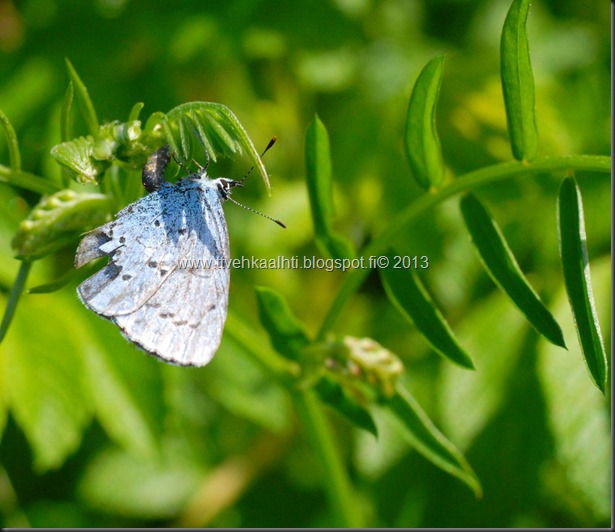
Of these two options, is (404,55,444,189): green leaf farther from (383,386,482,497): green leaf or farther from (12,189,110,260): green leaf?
(12,189,110,260): green leaf

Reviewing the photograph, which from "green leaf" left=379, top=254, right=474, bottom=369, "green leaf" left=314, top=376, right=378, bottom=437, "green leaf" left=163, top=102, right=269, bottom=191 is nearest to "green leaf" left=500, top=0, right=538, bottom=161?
"green leaf" left=379, top=254, right=474, bottom=369

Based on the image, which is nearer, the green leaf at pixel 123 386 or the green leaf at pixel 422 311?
the green leaf at pixel 422 311

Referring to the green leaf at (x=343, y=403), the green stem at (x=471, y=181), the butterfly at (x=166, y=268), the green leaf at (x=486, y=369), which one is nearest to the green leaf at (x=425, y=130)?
the green stem at (x=471, y=181)

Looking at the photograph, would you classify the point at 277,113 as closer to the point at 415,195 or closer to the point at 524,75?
the point at 415,195

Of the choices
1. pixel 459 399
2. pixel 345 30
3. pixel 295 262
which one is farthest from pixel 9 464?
pixel 345 30

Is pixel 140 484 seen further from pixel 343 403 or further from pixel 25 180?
pixel 25 180

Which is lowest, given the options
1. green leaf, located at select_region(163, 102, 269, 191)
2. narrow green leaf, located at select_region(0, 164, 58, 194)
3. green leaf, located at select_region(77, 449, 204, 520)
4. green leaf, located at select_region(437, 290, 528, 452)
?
green leaf, located at select_region(77, 449, 204, 520)

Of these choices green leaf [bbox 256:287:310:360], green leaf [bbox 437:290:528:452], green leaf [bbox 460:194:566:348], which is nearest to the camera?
green leaf [bbox 460:194:566:348]

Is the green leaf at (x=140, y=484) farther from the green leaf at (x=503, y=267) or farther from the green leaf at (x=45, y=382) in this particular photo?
the green leaf at (x=503, y=267)
